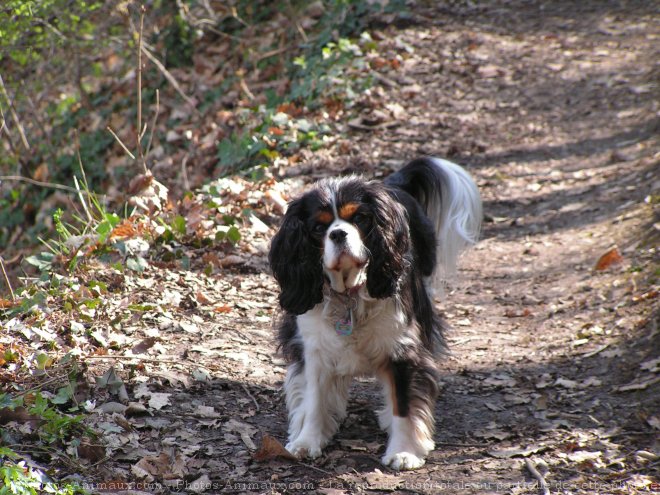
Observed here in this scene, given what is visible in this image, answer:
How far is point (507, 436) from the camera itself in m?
4.10

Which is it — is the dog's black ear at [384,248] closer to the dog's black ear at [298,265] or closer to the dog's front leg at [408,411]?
the dog's black ear at [298,265]

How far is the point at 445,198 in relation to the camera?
505 cm

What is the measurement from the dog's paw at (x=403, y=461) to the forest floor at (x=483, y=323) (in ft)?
0.12

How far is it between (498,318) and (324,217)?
2441 millimetres

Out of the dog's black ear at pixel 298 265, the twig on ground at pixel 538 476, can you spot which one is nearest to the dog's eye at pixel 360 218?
the dog's black ear at pixel 298 265

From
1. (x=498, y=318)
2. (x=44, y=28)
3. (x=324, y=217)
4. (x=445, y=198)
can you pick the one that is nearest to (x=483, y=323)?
(x=498, y=318)

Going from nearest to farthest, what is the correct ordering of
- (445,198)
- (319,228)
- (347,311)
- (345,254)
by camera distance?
(345,254) → (319,228) → (347,311) → (445,198)

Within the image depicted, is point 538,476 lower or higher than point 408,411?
lower

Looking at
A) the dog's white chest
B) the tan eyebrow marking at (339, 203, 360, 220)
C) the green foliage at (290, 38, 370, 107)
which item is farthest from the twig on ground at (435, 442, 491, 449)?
the green foliage at (290, 38, 370, 107)

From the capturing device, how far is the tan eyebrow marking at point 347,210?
3.86 metres

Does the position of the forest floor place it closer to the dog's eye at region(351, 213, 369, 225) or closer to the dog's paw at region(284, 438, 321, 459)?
the dog's paw at region(284, 438, 321, 459)

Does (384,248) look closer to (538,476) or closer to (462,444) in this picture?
(462,444)

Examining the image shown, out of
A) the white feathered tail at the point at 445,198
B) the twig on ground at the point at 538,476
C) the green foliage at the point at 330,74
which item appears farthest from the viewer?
the green foliage at the point at 330,74

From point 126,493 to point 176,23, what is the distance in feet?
30.8
